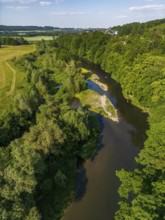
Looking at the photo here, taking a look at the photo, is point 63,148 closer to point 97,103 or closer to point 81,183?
point 81,183

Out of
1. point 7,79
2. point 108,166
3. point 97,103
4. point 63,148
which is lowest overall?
point 108,166

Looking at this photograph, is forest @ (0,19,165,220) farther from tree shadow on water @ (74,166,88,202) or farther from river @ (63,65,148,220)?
river @ (63,65,148,220)

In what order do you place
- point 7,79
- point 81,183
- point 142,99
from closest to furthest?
1. point 81,183
2. point 142,99
3. point 7,79

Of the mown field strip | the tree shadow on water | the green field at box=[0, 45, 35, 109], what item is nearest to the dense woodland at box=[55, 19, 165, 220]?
the tree shadow on water

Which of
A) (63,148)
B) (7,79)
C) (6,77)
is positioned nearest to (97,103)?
(63,148)

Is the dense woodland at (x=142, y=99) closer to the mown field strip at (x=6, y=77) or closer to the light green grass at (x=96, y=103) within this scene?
the light green grass at (x=96, y=103)

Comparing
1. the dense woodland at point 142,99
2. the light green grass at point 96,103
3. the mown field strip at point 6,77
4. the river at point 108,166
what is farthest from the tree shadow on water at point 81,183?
the mown field strip at point 6,77

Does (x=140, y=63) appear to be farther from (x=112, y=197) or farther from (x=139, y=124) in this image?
(x=112, y=197)
